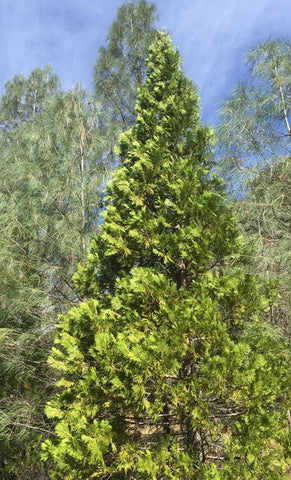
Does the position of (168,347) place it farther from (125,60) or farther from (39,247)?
(125,60)

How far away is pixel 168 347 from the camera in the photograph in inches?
156

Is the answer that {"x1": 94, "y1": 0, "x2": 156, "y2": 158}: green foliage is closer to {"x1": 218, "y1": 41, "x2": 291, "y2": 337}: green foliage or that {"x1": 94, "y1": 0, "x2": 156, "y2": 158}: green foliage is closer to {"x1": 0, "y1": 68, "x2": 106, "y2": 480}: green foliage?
{"x1": 0, "y1": 68, "x2": 106, "y2": 480}: green foliage

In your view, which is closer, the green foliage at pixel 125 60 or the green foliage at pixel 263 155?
the green foliage at pixel 263 155

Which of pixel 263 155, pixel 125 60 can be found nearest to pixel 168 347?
pixel 263 155

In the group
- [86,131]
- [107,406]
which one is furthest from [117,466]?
[86,131]

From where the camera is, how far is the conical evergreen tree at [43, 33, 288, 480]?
385 centimetres

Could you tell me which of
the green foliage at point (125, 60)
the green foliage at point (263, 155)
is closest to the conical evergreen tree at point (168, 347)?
the green foliage at point (263, 155)

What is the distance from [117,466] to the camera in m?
3.99

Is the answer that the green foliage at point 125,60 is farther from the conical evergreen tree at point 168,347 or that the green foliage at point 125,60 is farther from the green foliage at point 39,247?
the conical evergreen tree at point 168,347

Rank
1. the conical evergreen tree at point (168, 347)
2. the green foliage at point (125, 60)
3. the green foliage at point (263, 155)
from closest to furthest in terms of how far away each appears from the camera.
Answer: the conical evergreen tree at point (168, 347)
the green foliage at point (263, 155)
the green foliage at point (125, 60)

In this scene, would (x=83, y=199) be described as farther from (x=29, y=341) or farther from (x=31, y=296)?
(x=29, y=341)

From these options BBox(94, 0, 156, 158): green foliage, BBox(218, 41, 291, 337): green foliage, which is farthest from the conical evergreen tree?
BBox(94, 0, 156, 158): green foliage

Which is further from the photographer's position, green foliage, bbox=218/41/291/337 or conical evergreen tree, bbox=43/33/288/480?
green foliage, bbox=218/41/291/337

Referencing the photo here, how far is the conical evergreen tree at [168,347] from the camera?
12.6ft
